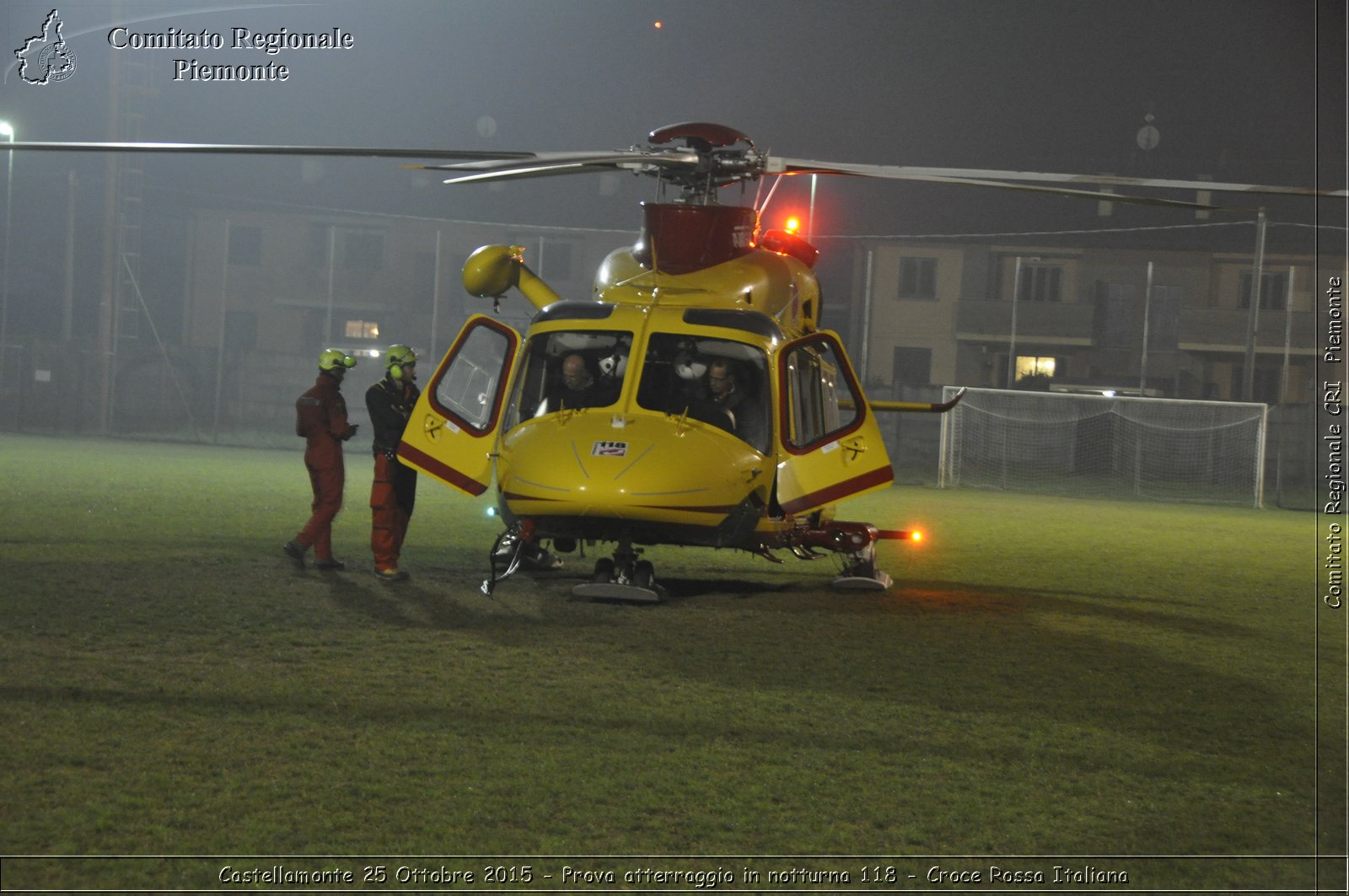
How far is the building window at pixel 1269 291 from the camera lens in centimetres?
3712

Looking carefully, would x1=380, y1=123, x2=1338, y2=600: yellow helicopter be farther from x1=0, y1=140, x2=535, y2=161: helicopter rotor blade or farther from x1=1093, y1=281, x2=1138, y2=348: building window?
x1=1093, y1=281, x2=1138, y2=348: building window

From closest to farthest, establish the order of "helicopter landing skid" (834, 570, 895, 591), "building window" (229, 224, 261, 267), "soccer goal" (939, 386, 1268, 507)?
"helicopter landing skid" (834, 570, 895, 591), "soccer goal" (939, 386, 1268, 507), "building window" (229, 224, 261, 267)

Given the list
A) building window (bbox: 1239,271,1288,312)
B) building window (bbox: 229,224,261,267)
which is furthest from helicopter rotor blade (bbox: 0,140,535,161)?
building window (bbox: 229,224,261,267)

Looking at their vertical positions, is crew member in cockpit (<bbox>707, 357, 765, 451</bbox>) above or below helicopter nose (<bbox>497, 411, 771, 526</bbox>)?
above

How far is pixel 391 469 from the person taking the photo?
10344 mm

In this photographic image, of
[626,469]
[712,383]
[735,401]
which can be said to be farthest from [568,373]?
[626,469]

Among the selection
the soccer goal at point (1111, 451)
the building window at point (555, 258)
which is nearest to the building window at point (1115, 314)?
the soccer goal at point (1111, 451)

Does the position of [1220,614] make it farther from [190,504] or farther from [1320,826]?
[190,504]

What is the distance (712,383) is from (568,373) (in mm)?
1042

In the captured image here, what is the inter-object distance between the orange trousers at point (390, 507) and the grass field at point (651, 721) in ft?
1.07

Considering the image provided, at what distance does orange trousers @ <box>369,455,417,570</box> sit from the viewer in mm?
10109

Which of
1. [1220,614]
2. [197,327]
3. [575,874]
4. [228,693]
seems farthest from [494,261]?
[197,327]

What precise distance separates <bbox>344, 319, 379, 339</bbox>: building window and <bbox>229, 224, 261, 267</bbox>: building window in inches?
135

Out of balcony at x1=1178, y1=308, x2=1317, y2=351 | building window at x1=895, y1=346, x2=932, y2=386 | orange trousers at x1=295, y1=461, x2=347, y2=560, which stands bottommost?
orange trousers at x1=295, y1=461, x2=347, y2=560
